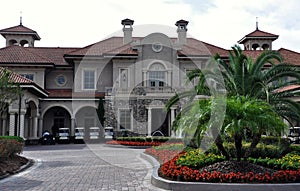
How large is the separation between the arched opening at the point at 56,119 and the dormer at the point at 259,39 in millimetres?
22907

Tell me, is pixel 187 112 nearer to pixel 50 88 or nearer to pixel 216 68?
pixel 216 68

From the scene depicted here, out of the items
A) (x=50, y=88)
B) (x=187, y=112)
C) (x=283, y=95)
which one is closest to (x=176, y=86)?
(x=50, y=88)

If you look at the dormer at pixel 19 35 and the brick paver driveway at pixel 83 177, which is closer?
the brick paver driveway at pixel 83 177

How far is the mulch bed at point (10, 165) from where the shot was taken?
13.0 meters

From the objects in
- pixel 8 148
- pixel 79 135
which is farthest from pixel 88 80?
pixel 8 148

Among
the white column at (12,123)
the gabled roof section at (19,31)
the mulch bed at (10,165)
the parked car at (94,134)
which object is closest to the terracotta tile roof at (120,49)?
the parked car at (94,134)

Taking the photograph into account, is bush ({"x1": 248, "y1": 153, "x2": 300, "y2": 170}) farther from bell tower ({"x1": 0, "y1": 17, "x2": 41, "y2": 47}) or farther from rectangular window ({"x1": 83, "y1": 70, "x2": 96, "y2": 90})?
bell tower ({"x1": 0, "y1": 17, "x2": 41, "y2": 47})

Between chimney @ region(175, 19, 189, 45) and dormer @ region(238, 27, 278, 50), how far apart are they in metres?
9.75

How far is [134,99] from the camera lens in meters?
32.4

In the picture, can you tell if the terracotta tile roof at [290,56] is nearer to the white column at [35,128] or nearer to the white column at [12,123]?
the white column at [35,128]

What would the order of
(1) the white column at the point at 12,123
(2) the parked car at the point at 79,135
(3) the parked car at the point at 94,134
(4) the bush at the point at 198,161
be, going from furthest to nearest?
(3) the parked car at the point at 94,134, (2) the parked car at the point at 79,135, (1) the white column at the point at 12,123, (4) the bush at the point at 198,161

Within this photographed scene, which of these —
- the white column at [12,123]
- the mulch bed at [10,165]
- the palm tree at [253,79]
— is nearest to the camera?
the mulch bed at [10,165]

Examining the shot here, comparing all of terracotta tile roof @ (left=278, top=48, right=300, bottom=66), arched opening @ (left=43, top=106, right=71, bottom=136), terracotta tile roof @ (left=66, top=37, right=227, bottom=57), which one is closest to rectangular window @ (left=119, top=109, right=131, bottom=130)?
terracotta tile roof @ (left=66, top=37, right=227, bottom=57)

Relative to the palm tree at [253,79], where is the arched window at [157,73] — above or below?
above
